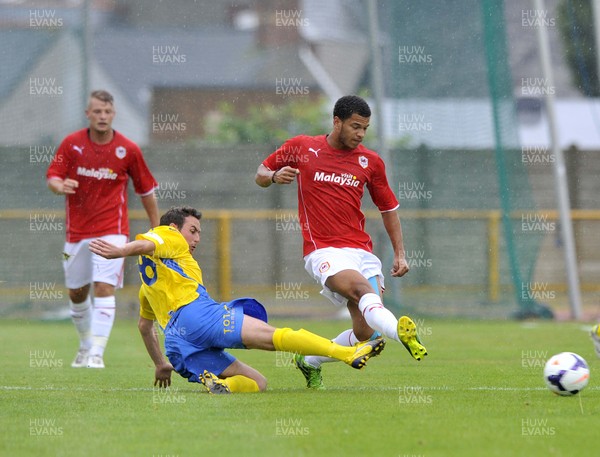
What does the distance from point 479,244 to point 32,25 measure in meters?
9.11

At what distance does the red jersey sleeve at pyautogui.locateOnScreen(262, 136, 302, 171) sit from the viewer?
A: 913cm

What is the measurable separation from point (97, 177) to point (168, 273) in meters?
3.30

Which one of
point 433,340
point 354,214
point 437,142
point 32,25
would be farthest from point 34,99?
point 354,214

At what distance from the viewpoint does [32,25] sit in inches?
830

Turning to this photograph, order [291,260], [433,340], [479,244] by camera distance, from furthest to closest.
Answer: [291,260], [479,244], [433,340]

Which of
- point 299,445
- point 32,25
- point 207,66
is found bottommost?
point 299,445

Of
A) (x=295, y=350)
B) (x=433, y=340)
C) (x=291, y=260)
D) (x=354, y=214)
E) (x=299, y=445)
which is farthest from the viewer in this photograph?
(x=291, y=260)

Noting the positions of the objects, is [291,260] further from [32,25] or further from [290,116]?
[290,116]

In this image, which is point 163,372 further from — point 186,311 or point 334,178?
point 334,178

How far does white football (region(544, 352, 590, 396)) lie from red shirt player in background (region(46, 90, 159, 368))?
4.70 m

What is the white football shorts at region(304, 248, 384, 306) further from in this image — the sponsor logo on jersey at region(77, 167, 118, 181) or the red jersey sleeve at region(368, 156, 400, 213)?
the sponsor logo on jersey at region(77, 167, 118, 181)

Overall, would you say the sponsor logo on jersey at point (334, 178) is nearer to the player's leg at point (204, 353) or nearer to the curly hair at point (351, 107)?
the curly hair at point (351, 107)

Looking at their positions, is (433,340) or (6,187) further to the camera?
(6,187)
